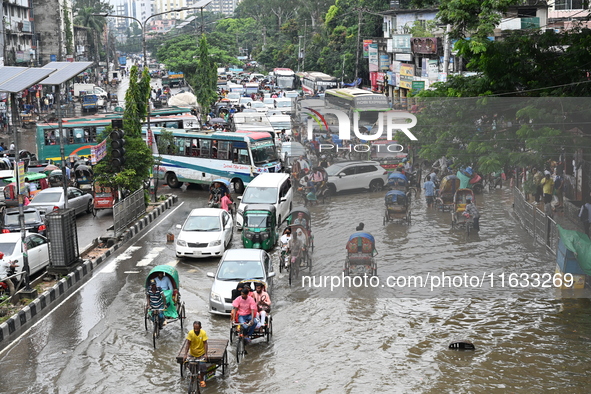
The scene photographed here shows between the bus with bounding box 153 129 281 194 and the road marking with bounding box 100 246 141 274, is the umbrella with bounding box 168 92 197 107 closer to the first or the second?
the bus with bounding box 153 129 281 194

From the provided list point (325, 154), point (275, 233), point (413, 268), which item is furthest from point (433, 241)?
point (275, 233)

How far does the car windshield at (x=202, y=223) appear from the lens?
21109mm

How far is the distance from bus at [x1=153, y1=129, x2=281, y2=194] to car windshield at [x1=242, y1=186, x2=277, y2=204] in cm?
655

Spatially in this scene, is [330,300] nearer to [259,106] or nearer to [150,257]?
[150,257]

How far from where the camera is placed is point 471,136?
1617 cm

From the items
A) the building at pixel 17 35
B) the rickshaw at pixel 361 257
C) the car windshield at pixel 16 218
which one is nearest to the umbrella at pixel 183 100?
the building at pixel 17 35

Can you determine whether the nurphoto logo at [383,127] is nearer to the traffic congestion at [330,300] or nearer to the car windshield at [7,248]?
the traffic congestion at [330,300]

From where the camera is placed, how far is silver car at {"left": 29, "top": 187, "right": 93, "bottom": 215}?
24925mm

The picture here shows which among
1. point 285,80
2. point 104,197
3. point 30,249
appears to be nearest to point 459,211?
point 30,249

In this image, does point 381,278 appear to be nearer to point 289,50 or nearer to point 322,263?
point 322,263

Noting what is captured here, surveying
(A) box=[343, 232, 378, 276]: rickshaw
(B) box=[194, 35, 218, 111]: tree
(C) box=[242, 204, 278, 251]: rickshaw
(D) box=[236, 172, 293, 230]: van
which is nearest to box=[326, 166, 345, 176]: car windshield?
(A) box=[343, 232, 378, 276]: rickshaw

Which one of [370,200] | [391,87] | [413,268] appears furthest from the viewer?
[391,87]

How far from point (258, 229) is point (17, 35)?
177ft

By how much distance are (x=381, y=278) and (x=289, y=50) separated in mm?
84928
